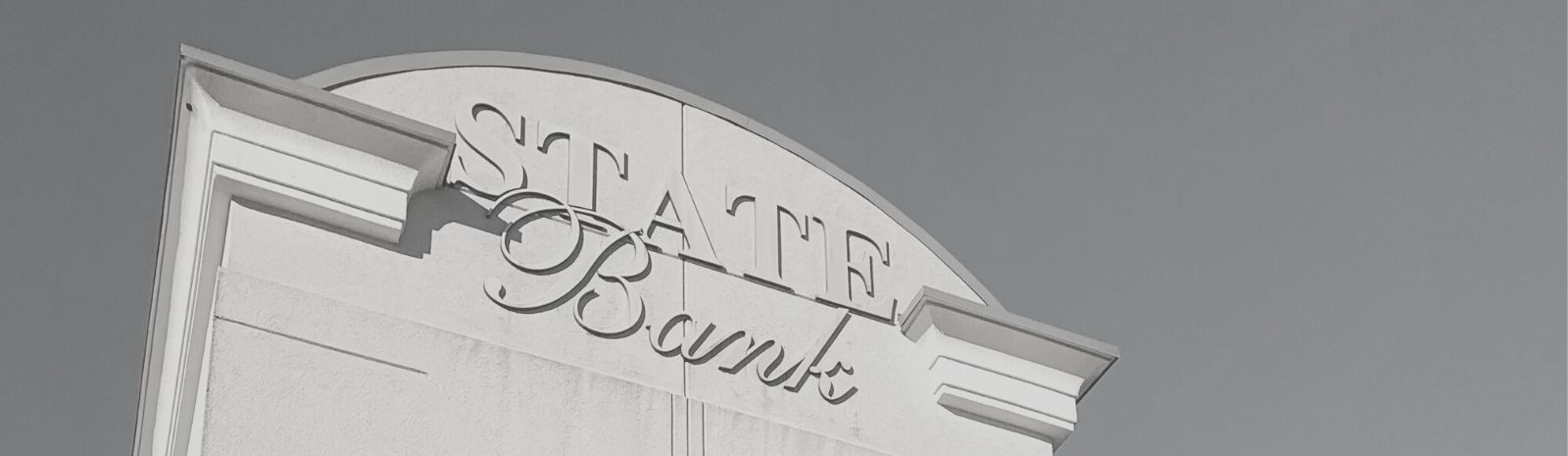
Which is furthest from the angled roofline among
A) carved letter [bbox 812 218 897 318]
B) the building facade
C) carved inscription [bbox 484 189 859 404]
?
carved inscription [bbox 484 189 859 404]

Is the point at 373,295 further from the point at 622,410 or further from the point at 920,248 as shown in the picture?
the point at 920,248

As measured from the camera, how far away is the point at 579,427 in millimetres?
8992

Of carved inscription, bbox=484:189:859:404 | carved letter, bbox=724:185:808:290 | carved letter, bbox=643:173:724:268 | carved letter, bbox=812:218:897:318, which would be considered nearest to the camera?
carved inscription, bbox=484:189:859:404

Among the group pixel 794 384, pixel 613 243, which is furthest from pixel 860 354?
pixel 613 243

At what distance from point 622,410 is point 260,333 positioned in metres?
1.67

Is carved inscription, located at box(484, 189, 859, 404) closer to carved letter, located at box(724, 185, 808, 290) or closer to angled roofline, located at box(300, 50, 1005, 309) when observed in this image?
carved letter, located at box(724, 185, 808, 290)

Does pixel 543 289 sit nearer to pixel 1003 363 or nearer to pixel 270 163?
pixel 270 163

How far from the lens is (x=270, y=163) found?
29.3 feet

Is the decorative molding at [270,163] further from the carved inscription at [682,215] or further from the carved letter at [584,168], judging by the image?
the carved letter at [584,168]

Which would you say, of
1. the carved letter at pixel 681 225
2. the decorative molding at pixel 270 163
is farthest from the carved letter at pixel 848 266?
the decorative molding at pixel 270 163

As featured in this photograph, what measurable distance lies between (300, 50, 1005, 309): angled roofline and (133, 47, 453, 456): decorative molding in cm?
49

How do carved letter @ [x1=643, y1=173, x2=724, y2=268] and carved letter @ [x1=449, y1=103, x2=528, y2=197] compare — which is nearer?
carved letter @ [x1=449, y1=103, x2=528, y2=197]

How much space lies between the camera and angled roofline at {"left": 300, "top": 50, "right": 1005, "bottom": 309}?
976 centimetres

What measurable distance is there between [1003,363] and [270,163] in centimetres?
392
